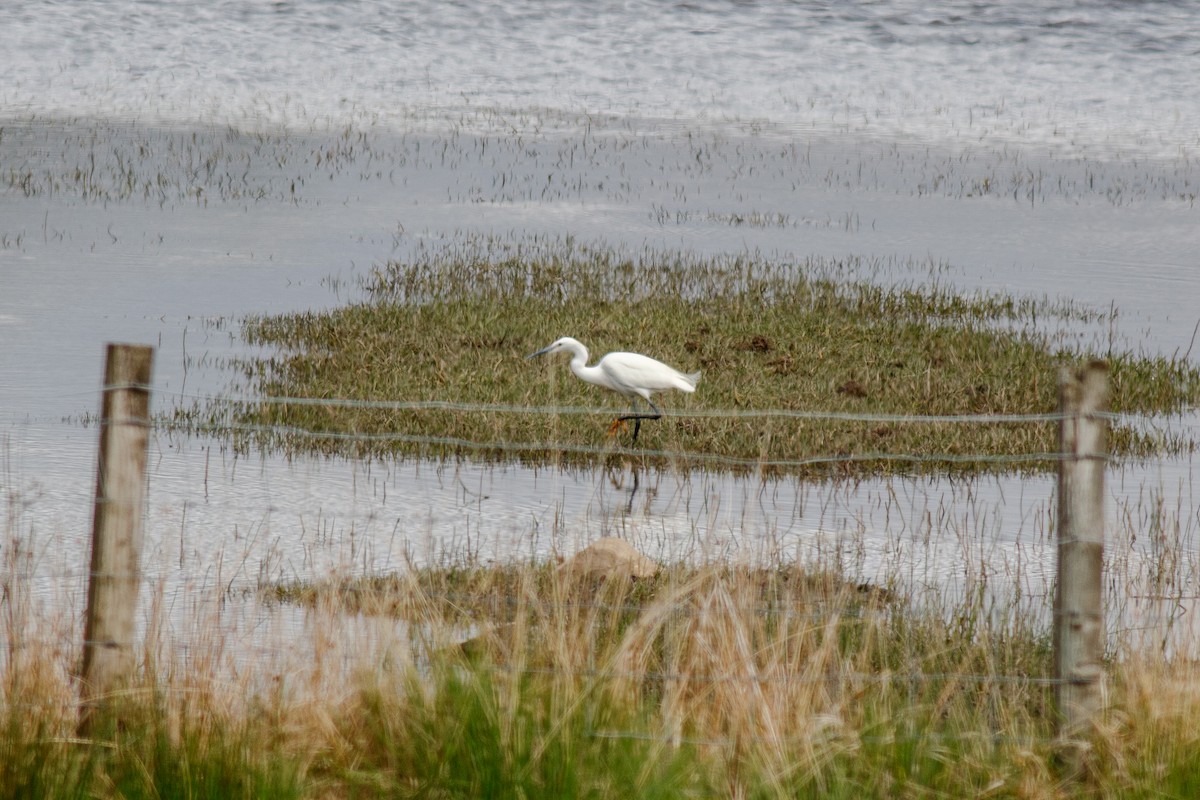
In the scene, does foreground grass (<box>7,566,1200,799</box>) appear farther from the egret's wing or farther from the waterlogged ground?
the egret's wing

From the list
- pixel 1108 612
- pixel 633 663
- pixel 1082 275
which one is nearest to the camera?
pixel 633 663

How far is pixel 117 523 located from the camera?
5141 millimetres

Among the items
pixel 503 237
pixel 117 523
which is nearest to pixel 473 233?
pixel 503 237

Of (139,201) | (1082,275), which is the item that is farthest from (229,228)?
(1082,275)

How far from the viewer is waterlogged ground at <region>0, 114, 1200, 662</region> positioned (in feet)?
29.7

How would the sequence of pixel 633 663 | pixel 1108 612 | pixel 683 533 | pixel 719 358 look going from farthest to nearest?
pixel 719 358
pixel 683 533
pixel 1108 612
pixel 633 663

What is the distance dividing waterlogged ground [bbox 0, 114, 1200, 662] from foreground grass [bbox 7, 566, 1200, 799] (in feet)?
1.57

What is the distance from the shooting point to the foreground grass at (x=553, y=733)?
4.81m

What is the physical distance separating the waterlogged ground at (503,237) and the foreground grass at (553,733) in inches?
18.9

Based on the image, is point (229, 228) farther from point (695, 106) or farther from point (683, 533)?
point (695, 106)

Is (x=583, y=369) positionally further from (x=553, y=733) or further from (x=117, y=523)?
(x=553, y=733)

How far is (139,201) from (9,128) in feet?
34.2

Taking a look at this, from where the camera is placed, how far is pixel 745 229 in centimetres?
2800

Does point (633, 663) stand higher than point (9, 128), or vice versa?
point (633, 663)
